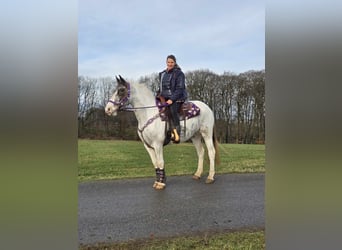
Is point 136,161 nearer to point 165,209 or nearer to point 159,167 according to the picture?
point 159,167

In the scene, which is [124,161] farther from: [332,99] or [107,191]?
[332,99]

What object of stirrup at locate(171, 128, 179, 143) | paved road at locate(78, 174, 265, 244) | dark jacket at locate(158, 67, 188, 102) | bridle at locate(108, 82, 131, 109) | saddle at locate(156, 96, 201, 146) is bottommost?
paved road at locate(78, 174, 265, 244)

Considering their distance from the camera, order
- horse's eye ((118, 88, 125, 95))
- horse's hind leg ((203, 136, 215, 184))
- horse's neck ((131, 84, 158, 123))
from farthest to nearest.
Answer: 1. horse's hind leg ((203, 136, 215, 184))
2. horse's neck ((131, 84, 158, 123))
3. horse's eye ((118, 88, 125, 95))

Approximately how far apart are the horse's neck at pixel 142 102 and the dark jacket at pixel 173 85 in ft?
0.60

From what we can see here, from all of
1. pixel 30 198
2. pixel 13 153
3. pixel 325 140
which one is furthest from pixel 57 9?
pixel 325 140

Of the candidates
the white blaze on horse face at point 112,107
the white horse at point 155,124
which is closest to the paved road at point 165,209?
the white horse at point 155,124

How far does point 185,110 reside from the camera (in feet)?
15.0

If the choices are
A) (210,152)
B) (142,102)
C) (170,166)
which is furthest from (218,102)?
(170,166)

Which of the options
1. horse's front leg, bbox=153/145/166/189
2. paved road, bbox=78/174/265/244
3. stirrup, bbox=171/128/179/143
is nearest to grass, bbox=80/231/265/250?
paved road, bbox=78/174/265/244

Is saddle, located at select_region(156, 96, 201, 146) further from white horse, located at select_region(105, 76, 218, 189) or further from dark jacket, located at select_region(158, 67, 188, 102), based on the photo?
dark jacket, located at select_region(158, 67, 188, 102)

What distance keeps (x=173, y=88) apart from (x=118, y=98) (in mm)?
689

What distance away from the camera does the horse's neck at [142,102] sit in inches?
165

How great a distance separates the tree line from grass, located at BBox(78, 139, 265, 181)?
0.55 metres

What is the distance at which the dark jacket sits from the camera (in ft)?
12.8
